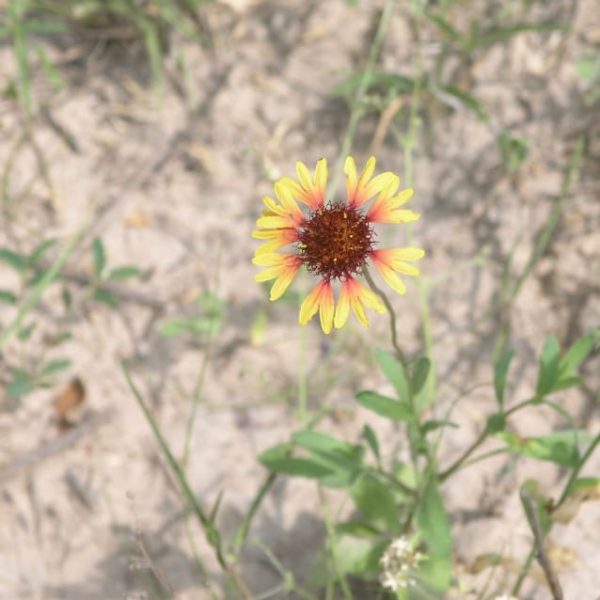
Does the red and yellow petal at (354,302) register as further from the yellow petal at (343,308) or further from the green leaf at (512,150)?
the green leaf at (512,150)

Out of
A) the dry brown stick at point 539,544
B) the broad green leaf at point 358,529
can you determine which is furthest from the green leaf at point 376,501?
the dry brown stick at point 539,544

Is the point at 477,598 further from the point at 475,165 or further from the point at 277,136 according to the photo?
the point at 277,136

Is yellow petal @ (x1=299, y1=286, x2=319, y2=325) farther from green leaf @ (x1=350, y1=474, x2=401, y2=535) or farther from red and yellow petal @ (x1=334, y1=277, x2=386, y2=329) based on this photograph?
green leaf @ (x1=350, y1=474, x2=401, y2=535)

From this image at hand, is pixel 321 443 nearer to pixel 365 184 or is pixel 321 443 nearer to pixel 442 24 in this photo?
pixel 365 184

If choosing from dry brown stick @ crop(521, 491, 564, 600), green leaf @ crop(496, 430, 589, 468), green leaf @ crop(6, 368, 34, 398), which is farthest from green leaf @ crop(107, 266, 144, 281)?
dry brown stick @ crop(521, 491, 564, 600)

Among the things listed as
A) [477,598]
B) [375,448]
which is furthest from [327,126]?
[477,598]
